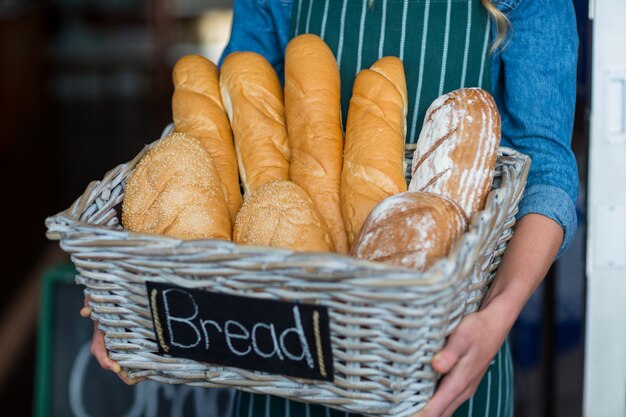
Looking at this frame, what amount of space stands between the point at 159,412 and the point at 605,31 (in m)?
1.41

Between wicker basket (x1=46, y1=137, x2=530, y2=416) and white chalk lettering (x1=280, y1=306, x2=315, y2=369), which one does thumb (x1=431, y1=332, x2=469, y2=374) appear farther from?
white chalk lettering (x1=280, y1=306, x2=315, y2=369)

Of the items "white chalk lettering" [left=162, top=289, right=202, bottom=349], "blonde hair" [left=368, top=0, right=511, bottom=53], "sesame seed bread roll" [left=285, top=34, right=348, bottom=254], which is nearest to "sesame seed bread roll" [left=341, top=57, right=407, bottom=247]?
"sesame seed bread roll" [left=285, top=34, right=348, bottom=254]

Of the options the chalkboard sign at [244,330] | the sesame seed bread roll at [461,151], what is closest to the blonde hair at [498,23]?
the sesame seed bread roll at [461,151]

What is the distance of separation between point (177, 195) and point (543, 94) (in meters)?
0.58

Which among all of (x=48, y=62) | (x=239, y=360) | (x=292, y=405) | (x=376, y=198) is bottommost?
(x=48, y=62)

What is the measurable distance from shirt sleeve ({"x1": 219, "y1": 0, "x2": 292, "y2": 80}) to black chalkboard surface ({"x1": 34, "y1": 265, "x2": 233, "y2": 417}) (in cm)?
94

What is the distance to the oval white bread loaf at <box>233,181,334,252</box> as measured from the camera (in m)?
0.99

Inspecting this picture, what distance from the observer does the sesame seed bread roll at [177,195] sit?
3.37 ft

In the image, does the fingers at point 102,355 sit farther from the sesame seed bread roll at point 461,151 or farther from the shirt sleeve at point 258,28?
the shirt sleeve at point 258,28

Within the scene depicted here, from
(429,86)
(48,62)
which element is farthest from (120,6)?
(429,86)

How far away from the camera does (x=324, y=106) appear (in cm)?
120

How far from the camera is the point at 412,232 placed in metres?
0.91

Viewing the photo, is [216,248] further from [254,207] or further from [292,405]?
[292,405]

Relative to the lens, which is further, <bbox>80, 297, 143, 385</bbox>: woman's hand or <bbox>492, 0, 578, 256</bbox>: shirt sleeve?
<bbox>492, 0, 578, 256</bbox>: shirt sleeve
